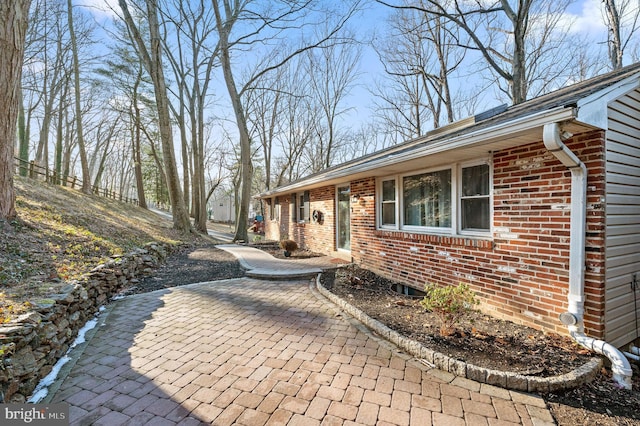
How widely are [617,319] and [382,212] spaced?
12.4 feet

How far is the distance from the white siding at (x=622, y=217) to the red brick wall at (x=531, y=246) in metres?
0.21

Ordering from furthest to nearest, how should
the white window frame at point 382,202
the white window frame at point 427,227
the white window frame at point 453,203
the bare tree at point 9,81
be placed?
the white window frame at point 382,202
the bare tree at point 9,81
the white window frame at point 427,227
the white window frame at point 453,203

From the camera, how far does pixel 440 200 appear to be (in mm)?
4742

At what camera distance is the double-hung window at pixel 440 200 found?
4121 millimetres

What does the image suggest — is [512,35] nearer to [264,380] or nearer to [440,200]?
[440,200]

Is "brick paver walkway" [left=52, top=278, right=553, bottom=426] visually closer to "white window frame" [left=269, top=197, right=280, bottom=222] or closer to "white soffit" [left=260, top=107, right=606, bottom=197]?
"white soffit" [left=260, top=107, right=606, bottom=197]

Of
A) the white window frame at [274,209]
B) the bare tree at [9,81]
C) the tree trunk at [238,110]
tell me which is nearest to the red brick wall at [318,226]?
the white window frame at [274,209]

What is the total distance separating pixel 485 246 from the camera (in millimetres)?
3895

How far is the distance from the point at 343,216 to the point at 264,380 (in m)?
5.74

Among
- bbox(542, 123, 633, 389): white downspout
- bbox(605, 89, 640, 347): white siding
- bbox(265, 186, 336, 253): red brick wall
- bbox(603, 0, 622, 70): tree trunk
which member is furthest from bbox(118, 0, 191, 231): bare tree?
bbox(603, 0, 622, 70): tree trunk

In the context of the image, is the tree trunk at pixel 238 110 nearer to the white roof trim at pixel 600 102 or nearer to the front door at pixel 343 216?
the front door at pixel 343 216

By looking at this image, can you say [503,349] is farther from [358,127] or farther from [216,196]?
[216,196]

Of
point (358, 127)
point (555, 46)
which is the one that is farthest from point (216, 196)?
point (555, 46)

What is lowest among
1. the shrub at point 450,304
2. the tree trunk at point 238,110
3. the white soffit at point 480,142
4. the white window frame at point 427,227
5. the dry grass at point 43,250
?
the shrub at point 450,304
